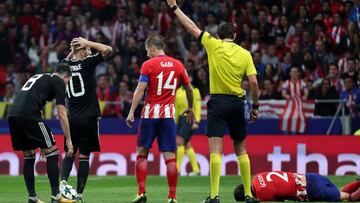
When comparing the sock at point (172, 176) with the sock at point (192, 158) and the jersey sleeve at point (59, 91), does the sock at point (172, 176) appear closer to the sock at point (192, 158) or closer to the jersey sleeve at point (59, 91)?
the jersey sleeve at point (59, 91)

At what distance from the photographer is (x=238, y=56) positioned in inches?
544

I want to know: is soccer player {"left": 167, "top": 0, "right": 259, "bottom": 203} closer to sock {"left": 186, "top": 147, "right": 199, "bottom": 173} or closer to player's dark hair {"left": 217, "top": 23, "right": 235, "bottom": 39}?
player's dark hair {"left": 217, "top": 23, "right": 235, "bottom": 39}

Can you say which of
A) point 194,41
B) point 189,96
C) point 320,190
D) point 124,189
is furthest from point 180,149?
point 320,190

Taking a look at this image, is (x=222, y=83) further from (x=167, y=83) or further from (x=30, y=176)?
(x=30, y=176)

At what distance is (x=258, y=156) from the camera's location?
919 inches

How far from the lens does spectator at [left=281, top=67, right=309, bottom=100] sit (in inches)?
960

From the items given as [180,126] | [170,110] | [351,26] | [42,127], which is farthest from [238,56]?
[351,26]

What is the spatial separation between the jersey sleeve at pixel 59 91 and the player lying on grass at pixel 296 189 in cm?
302

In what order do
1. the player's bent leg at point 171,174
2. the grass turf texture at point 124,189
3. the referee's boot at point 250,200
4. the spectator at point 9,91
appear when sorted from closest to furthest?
the referee's boot at point 250,200 → the player's bent leg at point 171,174 → the grass turf texture at point 124,189 → the spectator at point 9,91

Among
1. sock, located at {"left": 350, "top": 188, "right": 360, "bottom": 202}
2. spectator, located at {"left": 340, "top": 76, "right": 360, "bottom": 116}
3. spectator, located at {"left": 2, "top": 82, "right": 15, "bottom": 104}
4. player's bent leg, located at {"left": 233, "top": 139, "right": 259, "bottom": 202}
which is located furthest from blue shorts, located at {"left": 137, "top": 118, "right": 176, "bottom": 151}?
spectator, located at {"left": 2, "top": 82, "right": 15, "bottom": 104}

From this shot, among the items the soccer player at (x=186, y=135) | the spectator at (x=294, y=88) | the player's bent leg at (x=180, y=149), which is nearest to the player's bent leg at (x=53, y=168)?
the soccer player at (x=186, y=135)

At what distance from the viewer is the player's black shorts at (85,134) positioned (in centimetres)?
1478

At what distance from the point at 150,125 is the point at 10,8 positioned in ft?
57.4

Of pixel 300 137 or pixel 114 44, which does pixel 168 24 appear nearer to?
pixel 114 44
